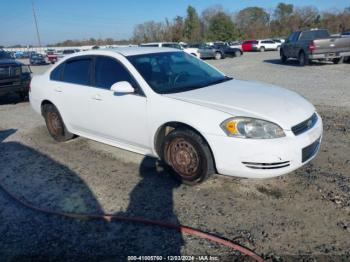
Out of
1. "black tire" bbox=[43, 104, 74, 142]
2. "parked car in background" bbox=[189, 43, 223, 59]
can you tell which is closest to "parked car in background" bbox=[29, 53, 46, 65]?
"parked car in background" bbox=[189, 43, 223, 59]

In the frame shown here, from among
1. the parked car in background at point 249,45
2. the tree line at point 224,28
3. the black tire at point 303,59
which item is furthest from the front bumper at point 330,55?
the tree line at point 224,28

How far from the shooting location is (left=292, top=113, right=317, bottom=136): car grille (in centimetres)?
327

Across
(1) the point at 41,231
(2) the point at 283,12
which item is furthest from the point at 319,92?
(2) the point at 283,12

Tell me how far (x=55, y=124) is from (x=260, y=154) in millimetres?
3911

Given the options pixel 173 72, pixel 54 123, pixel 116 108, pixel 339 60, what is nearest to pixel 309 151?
pixel 173 72

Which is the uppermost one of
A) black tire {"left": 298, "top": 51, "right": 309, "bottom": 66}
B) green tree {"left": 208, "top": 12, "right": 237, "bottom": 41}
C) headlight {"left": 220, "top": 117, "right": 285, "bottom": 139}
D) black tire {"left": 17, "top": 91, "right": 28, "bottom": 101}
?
green tree {"left": 208, "top": 12, "right": 237, "bottom": 41}

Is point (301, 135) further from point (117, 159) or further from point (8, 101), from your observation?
point (8, 101)

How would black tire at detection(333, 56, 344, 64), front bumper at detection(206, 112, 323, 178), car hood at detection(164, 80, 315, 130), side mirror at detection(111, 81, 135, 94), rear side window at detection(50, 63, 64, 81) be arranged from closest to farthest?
front bumper at detection(206, 112, 323, 178) < car hood at detection(164, 80, 315, 130) < side mirror at detection(111, 81, 135, 94) < rear side window at detection(50, 63, 64, 81) < black tire at detection(333, 56, 344, 64)

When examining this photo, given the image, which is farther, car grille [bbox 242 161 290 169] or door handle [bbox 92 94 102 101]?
door handle [bbox 92 94 102 101]

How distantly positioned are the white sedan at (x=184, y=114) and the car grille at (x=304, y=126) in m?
0.01

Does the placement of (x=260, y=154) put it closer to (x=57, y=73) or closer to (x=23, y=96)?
(x=57, y=73)

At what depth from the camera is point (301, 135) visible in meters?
3.27

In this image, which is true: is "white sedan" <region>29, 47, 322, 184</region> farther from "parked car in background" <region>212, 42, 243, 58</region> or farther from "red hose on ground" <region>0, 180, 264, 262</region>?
"parked car in background" <region>212, 42, 243, 58</region>

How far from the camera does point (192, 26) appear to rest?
70125 millimetres
